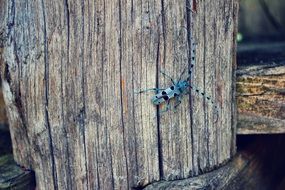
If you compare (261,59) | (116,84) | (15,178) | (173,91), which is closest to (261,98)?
(261,59)

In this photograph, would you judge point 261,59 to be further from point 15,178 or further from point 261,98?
point 15,178

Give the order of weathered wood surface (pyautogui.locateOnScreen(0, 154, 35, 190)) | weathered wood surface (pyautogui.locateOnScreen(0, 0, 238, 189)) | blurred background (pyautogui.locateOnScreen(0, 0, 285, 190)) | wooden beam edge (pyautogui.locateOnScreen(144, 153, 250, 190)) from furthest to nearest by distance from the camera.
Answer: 1. blurred background (pyautogui.locateOnScreen(0, 0, 285, 190))
2. weathered wood surface (pyautogui.locateOnScreen(0, 154, 35, 190))
3. wooden beam edge (pyautogui.locateOnScreen(144, 153, 250, 190))
4. weathered wood surface (pyautogui.locateOnScreen(0, 0, 238, 189))

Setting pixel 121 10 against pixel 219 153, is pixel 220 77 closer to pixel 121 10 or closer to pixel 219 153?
pixel 219 153

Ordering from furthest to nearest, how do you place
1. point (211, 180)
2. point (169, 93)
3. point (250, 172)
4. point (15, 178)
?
point (250, 172)
point (15, 178)
point (211, 180)
point (169, 93)

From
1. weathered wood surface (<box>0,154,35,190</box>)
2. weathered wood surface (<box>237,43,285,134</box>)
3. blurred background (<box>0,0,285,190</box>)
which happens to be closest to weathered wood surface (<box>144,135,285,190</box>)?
blurred background (<box>0,0,285,190</box>)

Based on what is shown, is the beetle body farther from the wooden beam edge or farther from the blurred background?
the blurred background

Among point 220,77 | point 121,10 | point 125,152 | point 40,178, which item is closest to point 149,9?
point 121,10
